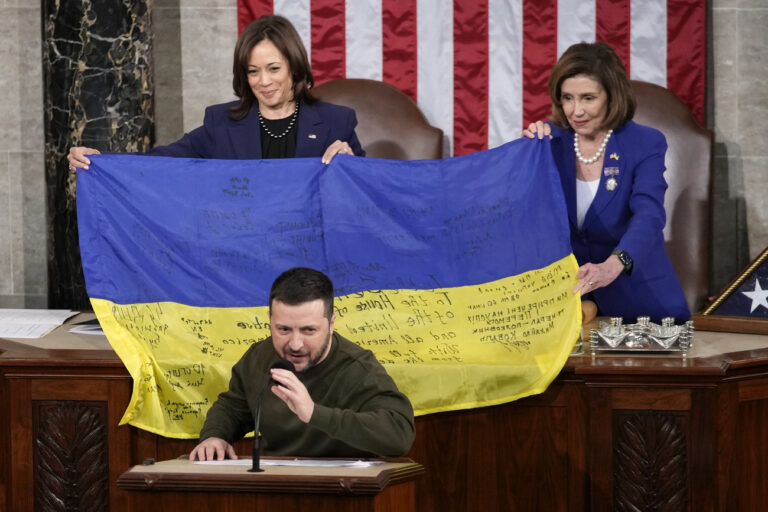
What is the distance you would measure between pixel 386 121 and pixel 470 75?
0.59m

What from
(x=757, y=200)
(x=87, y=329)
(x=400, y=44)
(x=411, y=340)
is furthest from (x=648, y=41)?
(x=87, y=329)

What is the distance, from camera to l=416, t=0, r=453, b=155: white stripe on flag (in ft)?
21.7

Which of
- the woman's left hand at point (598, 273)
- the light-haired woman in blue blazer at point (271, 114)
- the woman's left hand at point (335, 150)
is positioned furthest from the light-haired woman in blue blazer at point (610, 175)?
the light-haired woman in blue blazer at point (271, 114)

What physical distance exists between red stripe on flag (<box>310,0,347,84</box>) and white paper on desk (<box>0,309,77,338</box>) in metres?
2.08

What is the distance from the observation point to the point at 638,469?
3.99 meters

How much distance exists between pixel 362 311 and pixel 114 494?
1182 millimetres

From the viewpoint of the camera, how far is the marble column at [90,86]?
621cm

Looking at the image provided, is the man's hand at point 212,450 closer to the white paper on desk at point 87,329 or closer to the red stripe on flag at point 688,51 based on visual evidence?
the white paper on desk at point 87,329

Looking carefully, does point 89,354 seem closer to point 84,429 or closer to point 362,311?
point 84,429

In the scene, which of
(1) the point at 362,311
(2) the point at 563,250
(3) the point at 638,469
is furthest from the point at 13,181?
(3) the point at 638,469

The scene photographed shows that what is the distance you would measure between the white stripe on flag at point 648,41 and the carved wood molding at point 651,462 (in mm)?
3089

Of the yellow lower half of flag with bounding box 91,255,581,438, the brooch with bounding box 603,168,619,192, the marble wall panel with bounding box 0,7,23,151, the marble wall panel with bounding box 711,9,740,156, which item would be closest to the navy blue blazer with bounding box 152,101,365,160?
the yellow lower half of flag with bounding box 91,255,581,438

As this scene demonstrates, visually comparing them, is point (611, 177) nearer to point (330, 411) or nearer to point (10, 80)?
point (330, 411)

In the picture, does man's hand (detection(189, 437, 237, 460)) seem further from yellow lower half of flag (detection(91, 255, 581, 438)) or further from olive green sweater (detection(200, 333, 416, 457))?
yellow lower half of flag (detection(91, 255, 581, 438))
